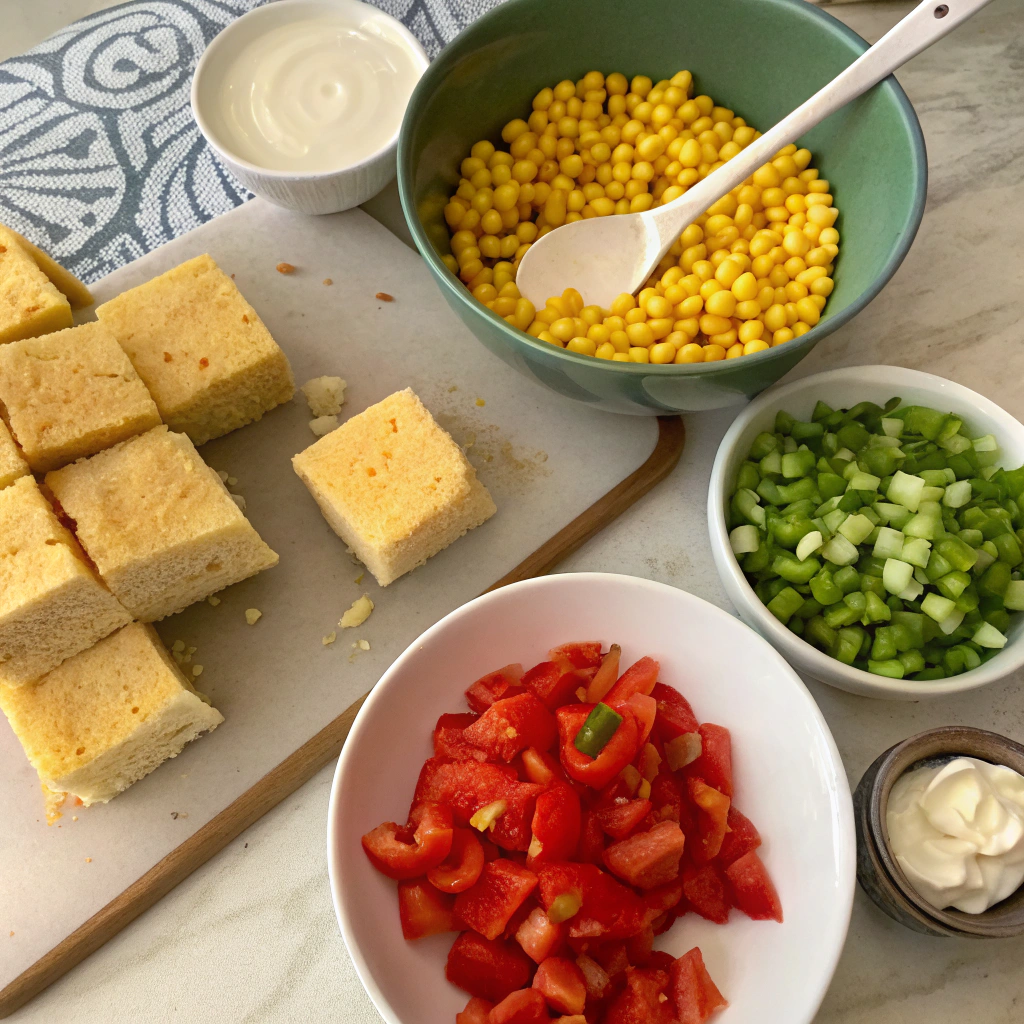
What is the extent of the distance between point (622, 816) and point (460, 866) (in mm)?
319

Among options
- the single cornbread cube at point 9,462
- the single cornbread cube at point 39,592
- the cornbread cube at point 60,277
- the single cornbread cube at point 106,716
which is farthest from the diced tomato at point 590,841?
the cornbread cube at point 60,277

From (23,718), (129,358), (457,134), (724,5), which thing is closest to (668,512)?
(457,134)

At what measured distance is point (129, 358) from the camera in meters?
2.07

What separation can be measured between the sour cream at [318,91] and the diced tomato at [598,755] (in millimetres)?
1633

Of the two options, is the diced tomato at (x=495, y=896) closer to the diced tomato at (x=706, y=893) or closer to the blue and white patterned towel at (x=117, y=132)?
the diced tomato at (x=706, y=893)

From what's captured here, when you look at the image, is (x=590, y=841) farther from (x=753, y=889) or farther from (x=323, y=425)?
(x=323, y=425)

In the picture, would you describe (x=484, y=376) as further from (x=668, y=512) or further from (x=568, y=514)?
(x=668, y=512)

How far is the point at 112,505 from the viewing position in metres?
1.89

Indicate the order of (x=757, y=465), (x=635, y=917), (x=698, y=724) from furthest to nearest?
(x=757, y=465) < (x=698, y=724) < (x=635, y=917)

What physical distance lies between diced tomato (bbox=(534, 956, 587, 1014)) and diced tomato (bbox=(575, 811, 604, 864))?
0.18m

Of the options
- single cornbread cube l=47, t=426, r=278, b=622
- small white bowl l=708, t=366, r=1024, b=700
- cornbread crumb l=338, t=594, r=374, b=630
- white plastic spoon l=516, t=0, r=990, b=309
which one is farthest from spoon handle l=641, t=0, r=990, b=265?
single cornbread cube l=47, t=426, r=278, b=622

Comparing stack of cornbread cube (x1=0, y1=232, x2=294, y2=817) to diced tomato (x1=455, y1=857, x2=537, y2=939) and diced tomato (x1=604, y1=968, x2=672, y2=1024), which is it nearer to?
diced tomato (x1=455, y1=857, x2=537, y2=939)

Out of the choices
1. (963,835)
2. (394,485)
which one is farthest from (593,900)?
(394,485)

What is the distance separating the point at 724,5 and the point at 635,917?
83.3 inches
